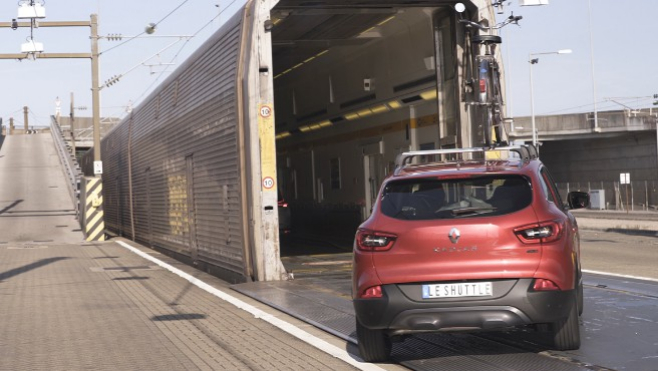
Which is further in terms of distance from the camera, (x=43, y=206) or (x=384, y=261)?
(x=43, y=206)

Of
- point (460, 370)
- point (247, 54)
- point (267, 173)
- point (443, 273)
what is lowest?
point (460, 370)

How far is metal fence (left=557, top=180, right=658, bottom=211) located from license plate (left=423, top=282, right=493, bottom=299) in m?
52.5

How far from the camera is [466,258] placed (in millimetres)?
7918

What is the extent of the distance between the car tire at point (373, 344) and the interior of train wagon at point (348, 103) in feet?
31.9

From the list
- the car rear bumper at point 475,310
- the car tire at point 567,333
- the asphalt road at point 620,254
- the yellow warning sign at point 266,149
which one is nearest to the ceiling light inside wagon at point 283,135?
the asphalt road at point 620,254

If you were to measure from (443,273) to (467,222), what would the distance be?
17.1 inches

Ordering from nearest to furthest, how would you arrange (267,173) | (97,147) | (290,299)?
(290,299), (267,173), (97,147)

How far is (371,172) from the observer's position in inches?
1072

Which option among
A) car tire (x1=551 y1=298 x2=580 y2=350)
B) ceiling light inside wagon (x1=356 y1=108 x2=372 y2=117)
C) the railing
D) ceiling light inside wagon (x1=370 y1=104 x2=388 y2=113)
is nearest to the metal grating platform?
car tire (x1=551 y1=298 x2=580 y2=350)

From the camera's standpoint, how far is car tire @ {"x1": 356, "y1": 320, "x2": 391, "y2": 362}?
8.50m

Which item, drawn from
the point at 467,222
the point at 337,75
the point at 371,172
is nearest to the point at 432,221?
the point at 467,222

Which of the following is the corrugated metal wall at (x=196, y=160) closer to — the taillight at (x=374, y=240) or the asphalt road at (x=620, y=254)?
the asphalt road at (x=620, y=254)

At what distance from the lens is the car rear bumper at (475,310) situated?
25.5 ft

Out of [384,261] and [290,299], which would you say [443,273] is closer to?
[384,261]
